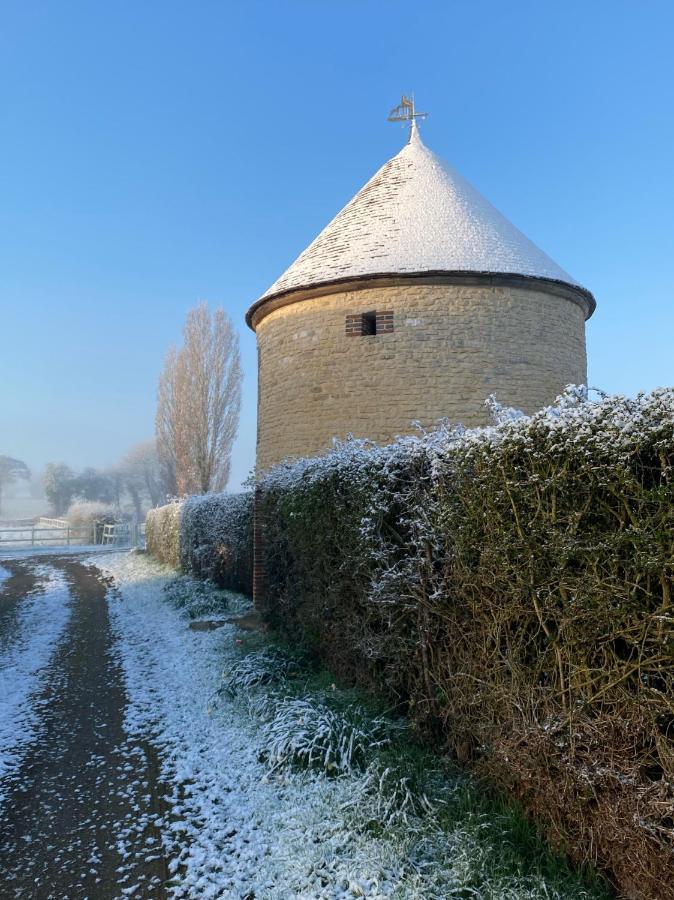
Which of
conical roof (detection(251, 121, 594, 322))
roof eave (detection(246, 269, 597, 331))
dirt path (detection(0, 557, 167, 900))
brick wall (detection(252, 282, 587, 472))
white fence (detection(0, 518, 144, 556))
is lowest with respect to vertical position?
dirt path (detection(0, 557, 167, 900))

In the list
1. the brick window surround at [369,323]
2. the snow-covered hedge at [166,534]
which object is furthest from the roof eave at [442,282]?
the snow-covered hedge at [166,534]

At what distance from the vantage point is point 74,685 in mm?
6789

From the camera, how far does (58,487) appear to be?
63.6 m

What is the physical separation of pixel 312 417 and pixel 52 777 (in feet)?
21.0

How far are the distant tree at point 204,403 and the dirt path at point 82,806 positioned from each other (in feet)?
67.4

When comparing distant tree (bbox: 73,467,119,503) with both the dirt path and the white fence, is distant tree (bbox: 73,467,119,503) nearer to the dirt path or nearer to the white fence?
the white fence

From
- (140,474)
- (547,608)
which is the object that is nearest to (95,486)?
(140,474)

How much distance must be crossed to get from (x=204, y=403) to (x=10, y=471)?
206ft

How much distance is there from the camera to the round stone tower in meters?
9.29

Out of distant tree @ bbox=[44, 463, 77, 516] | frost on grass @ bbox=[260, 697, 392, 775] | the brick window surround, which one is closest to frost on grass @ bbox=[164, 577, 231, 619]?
the brick window surround

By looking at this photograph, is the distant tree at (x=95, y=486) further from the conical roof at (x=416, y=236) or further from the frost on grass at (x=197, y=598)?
the conical roof at (x=416, y=236)

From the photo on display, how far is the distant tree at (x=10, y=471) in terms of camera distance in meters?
77.4

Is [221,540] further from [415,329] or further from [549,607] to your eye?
[549,607]

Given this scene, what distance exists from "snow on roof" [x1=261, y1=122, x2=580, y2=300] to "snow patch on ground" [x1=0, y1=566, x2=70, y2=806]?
686 cm
